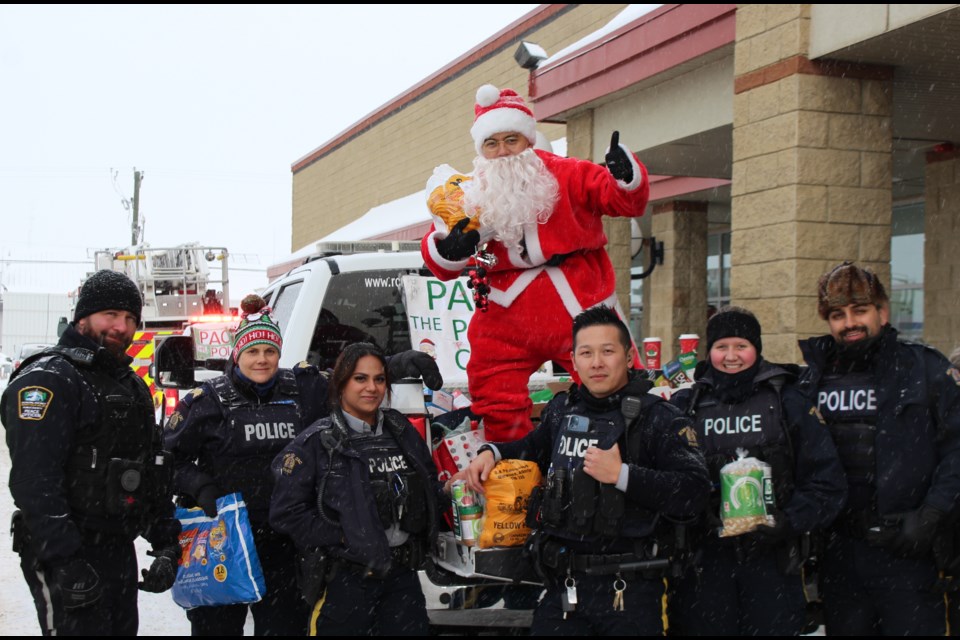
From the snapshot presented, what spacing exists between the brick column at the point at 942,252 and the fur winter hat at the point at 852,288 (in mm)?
7277

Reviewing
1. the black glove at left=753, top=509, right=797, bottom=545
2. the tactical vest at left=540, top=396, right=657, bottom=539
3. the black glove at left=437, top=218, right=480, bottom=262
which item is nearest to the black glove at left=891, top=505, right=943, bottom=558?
the black glove at left=753, top=509, right=797, bottom=545

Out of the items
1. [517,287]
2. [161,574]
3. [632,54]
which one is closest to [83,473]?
[161,574]

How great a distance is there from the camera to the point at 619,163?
4.11 meters

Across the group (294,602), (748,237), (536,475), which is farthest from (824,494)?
(748,237)

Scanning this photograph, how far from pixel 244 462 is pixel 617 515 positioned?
165cm

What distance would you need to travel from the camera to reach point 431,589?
4152 mm

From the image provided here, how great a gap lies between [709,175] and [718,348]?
8385 mm

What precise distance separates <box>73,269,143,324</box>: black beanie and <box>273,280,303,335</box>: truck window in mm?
1955

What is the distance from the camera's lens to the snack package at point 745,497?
129 inches

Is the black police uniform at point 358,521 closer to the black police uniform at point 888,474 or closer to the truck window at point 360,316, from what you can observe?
the black police uniform at point 888,474

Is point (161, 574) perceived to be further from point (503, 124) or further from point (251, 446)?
point (503, 124)

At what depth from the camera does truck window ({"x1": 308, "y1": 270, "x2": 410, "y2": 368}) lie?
227 inches

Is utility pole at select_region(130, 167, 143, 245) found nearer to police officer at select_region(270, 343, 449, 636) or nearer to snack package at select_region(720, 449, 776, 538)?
police officer at select_region(270, 343, 449, 636)

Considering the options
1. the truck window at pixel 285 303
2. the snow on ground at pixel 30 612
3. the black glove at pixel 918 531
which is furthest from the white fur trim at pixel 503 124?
the snow on ground at pixel 30 612
